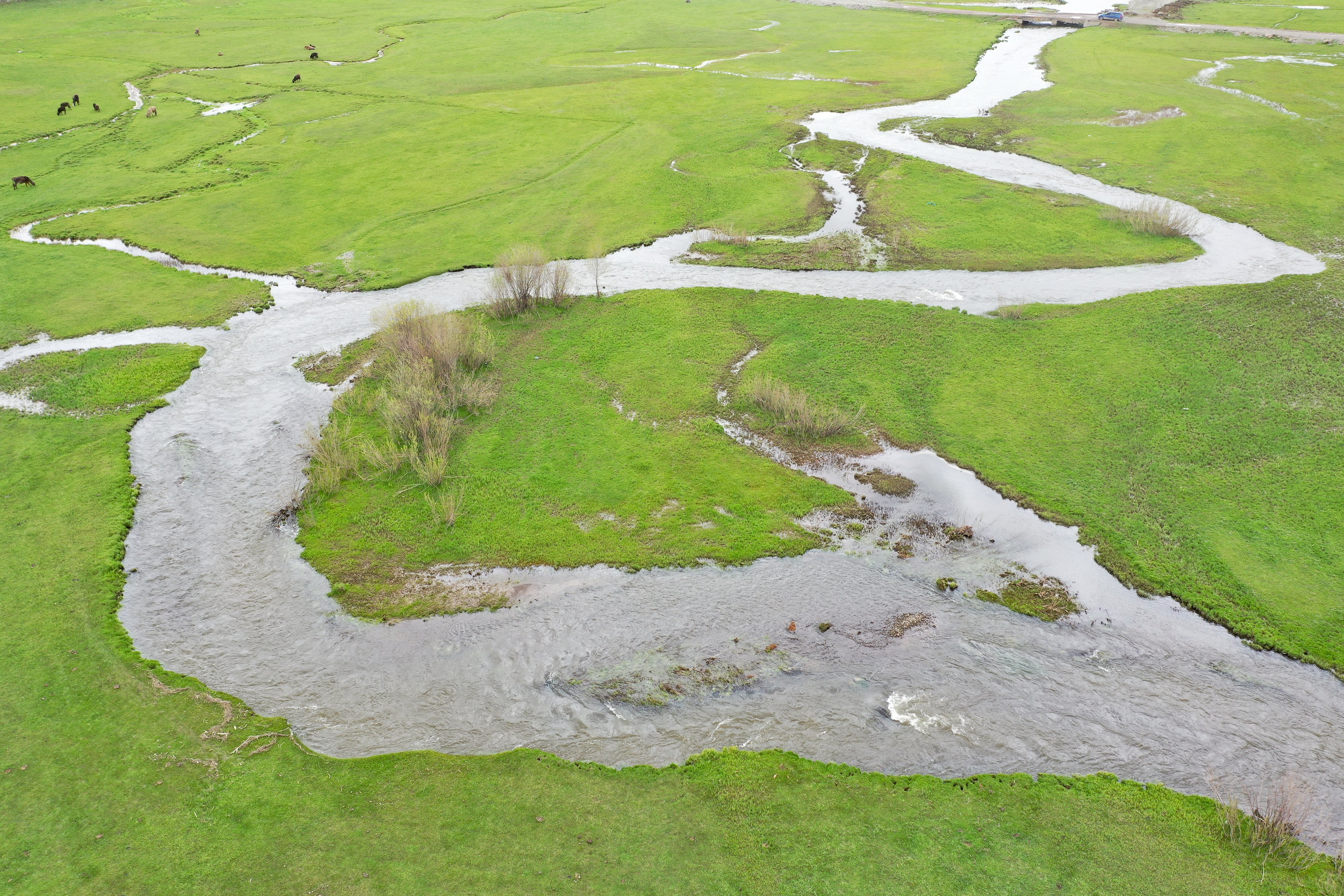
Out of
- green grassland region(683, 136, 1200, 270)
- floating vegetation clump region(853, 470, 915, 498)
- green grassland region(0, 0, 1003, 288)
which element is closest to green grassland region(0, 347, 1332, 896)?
floating vegetation clump region(853, 470, 915, 498)

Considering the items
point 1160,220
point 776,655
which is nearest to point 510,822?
point 776,655

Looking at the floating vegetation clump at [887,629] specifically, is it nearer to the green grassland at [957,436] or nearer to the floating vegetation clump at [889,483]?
the green grassland at [957,436]

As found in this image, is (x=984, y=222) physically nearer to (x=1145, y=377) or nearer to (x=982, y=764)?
(x=1145, y=377)

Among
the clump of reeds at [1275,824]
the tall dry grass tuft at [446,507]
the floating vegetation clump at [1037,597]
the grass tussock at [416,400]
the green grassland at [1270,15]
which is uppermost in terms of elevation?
the green grassland at [1270,15]

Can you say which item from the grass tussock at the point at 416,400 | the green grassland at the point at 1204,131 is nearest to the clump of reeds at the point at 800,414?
the grass tussock at the point at 416,400

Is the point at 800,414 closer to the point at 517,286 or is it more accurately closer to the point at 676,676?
the point at 676,676

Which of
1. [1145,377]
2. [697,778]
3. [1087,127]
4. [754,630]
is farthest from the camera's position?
[1087,127]

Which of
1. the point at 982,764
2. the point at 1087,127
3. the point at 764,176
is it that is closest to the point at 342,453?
the point at 982,764
